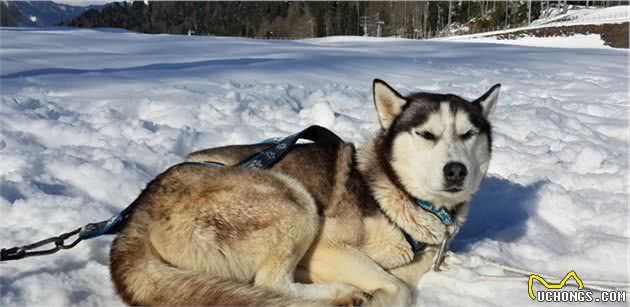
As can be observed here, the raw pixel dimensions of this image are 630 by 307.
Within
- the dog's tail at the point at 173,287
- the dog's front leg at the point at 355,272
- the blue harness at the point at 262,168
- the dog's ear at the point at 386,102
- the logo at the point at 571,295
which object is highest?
the dog's ear at the point at 386,102

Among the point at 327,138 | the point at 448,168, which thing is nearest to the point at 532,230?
the point at 448,168

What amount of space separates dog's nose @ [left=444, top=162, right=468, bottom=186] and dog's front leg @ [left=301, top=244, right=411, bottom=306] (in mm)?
592

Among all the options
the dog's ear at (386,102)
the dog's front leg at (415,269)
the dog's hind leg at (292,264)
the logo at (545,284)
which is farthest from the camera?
the dog's ear at (386,102)

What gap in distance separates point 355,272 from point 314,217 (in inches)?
14.0

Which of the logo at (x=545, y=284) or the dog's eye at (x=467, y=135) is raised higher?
the dog's eye at (x=467, y=135)

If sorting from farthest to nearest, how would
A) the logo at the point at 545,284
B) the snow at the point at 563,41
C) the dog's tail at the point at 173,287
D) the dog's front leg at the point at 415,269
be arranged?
1. the snow at the point at 563,41
2. the dog's front leg at the point at 415,269
3. the logo at the point at 545,284
4. the dog's tail at the point at 173,287

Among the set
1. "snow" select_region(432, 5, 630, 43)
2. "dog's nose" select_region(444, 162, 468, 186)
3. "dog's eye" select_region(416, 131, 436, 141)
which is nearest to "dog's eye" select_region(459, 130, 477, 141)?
"dog's eye" select_region(416, 131, 436, 141)

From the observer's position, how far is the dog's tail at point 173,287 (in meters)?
2.07

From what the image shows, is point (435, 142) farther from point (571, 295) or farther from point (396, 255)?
point (571, 295)

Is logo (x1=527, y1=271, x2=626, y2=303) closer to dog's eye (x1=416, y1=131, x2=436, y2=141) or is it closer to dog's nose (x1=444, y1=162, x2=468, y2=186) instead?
dog's nose (x1=444, y1=162, x2=468, y2=186)

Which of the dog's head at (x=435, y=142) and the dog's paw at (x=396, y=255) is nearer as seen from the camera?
the dog's head at (x=435, y=142)

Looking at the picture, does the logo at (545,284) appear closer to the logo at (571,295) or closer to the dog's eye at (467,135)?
the logo at (571,295)

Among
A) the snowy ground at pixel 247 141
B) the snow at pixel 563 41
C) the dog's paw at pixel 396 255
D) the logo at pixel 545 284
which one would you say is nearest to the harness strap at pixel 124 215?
the snowy ground at pixel 247 141

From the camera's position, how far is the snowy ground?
2.69 metres
